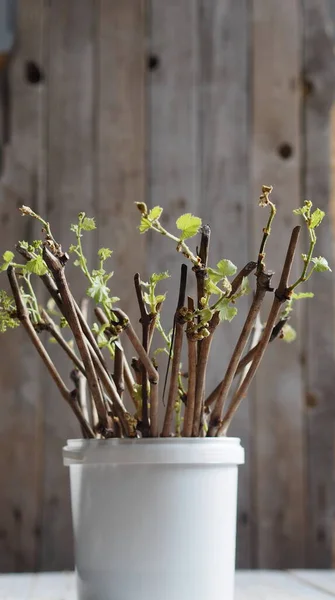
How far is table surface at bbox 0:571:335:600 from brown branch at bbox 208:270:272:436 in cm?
28

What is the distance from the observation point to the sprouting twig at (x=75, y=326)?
724mm

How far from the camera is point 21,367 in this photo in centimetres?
131

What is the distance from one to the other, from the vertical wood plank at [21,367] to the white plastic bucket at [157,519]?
0.55 m

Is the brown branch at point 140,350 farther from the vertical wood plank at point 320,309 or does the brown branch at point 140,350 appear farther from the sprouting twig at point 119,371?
the vertical wood plank at point 320,309

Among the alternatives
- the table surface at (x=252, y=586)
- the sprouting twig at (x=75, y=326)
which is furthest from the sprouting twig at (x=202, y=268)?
the table surface at (x=252, y=586)

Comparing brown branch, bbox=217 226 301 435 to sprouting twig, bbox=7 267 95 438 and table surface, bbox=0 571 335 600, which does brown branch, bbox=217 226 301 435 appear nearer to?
sprouting twig, bbox=7 267 95 438

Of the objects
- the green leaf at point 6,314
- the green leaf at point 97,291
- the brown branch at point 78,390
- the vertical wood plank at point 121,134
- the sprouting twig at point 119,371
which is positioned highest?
the vertical wood plank at point 121,134

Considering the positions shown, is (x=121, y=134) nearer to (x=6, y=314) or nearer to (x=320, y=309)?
(x=320, y=309)

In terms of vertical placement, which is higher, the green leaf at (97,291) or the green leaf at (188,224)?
the green leaf at (188,224)

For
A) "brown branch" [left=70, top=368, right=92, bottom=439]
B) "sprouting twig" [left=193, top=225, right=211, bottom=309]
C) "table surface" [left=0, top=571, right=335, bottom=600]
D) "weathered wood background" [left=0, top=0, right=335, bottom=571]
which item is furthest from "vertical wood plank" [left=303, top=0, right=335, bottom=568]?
"sprouting twig" [left=193, top=225, right=211, bottom=309]

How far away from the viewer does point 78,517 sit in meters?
0.78

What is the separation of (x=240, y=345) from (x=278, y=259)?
61 cm

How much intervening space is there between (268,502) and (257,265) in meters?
0.66

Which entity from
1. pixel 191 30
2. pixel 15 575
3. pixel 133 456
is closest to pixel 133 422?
pixel 133 456
